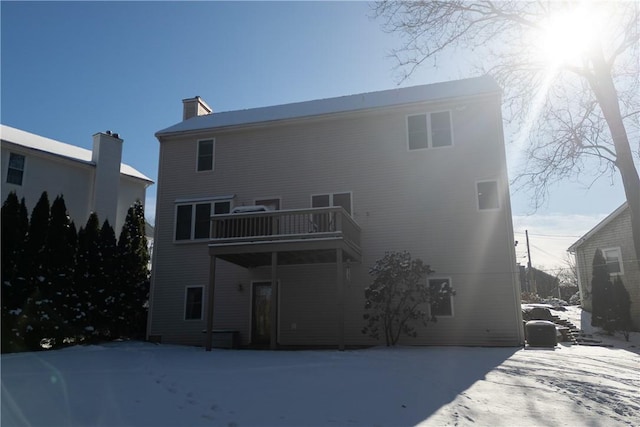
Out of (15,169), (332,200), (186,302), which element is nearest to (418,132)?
(332,200)

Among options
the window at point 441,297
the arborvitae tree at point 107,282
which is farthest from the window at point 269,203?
the window at point 441,297

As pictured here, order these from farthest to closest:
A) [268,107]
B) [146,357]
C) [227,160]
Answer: [268,107] < [227,160] < [146,357]

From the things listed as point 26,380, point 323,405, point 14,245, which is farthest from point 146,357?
point 323,405

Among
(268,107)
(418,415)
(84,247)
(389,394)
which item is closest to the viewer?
(418,415)

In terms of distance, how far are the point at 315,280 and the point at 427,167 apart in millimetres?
4908

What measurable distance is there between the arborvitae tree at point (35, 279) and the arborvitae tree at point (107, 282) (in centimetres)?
195

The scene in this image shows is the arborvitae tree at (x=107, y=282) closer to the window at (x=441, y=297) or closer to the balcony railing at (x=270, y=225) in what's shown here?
the balcony railing at (x=270, y=225)

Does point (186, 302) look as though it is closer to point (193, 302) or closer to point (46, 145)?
point (193, 302)

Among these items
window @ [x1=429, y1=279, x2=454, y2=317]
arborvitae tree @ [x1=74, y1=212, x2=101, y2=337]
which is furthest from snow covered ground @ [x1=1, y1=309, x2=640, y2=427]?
arborvitae tree @ [x1=74, y1=212, x2=101, y2=337]

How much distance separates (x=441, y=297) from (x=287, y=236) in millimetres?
4540

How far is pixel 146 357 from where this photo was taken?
10.4 m

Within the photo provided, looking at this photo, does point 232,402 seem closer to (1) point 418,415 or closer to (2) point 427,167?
(1) point 418,415

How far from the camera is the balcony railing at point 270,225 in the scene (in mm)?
12875

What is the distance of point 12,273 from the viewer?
481 inches
